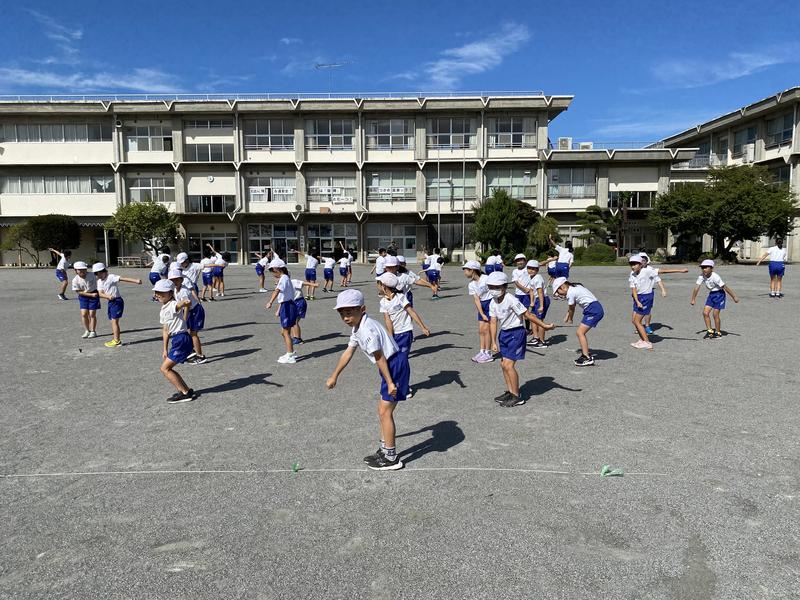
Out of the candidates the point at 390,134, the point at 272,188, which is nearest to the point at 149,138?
the point at 272,188

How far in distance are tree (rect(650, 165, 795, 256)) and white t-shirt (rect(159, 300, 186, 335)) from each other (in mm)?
39281

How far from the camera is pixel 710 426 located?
570 centimetres

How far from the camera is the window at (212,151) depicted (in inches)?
1827

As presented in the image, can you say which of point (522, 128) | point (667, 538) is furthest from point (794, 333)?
point (522, 128)

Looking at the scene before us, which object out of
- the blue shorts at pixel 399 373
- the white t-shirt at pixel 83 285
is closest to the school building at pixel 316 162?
the white t-shirt at pixel 83 285

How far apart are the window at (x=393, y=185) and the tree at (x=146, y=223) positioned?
16040mm

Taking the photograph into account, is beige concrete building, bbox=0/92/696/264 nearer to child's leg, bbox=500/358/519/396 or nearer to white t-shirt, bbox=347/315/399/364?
child's leg, bbox=500/358/519/396

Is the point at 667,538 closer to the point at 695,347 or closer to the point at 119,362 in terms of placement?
the point at 695,347

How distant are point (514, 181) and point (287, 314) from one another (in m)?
40.6

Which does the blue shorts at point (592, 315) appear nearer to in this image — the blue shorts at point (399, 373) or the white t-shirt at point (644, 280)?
the white t-shirt at point (644, 280)

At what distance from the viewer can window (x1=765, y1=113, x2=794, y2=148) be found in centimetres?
4254

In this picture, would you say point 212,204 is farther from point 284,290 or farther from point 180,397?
point 180,397

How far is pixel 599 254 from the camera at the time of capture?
41062 millimetres

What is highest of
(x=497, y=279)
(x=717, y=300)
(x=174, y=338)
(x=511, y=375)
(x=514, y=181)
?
(x=514, y=181)
